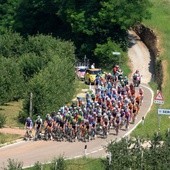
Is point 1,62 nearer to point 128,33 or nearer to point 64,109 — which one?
point 64,109

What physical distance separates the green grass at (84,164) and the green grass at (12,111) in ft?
39.2

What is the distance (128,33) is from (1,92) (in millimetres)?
25687

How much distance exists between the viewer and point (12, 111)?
5016cm

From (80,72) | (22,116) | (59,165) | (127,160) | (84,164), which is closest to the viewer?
(59,165)

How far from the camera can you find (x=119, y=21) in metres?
66.9

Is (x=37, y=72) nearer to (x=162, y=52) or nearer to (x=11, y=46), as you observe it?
(x=11, y=46)

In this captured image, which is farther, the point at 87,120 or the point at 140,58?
the point at 140,58

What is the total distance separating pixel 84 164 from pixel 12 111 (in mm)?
18175

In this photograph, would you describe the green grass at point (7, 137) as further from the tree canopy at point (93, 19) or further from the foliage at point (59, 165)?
the tree canopy at point (93, 19)

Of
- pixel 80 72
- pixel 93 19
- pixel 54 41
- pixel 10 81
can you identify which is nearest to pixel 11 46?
pixel 54 41

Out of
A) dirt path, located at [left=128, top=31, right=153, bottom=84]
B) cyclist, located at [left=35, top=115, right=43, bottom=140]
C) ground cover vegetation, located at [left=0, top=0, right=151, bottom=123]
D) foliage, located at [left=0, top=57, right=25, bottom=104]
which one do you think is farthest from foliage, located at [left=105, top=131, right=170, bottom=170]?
dirt path, located at [left=128, top=31, right=153, bottom=84]

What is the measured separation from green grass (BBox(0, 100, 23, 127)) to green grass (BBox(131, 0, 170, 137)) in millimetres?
8421

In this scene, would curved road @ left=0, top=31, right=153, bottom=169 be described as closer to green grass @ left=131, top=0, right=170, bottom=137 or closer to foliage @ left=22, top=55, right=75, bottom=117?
green grass @ left=131, top=0, right=170, bottom=137

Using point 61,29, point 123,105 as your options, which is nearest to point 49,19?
point 61,29
